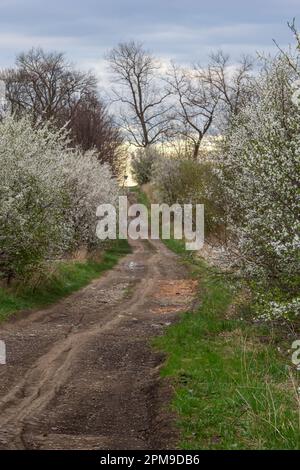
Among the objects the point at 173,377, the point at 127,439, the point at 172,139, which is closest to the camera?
the point at 127,439

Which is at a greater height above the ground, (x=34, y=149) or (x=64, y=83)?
(x=64, y=83)

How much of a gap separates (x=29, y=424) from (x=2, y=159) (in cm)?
994

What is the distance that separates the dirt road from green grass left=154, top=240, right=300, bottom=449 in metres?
0.34

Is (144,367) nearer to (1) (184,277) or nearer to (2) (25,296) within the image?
(2) (25,296)

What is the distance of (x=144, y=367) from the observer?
34.7ft

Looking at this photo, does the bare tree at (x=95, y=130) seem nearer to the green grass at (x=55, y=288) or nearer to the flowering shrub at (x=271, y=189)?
the green grass at (x=55, y=288)

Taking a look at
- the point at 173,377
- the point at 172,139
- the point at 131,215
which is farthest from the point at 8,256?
the point at 172,139

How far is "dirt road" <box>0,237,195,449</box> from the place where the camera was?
722cm

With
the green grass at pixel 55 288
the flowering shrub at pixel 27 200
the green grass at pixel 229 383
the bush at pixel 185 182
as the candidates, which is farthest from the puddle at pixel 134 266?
the green grass at pixel 229 383

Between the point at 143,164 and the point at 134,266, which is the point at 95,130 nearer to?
the point at 143,164

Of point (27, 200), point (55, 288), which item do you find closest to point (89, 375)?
point (27, 200)

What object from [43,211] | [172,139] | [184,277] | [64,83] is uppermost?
[64,83]

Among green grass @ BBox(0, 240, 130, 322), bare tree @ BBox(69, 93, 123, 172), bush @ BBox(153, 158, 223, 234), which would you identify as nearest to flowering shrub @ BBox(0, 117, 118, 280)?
green grass @ BBox(0, 240, 130, 322)

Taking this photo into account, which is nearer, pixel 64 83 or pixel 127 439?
pixel 127 439
